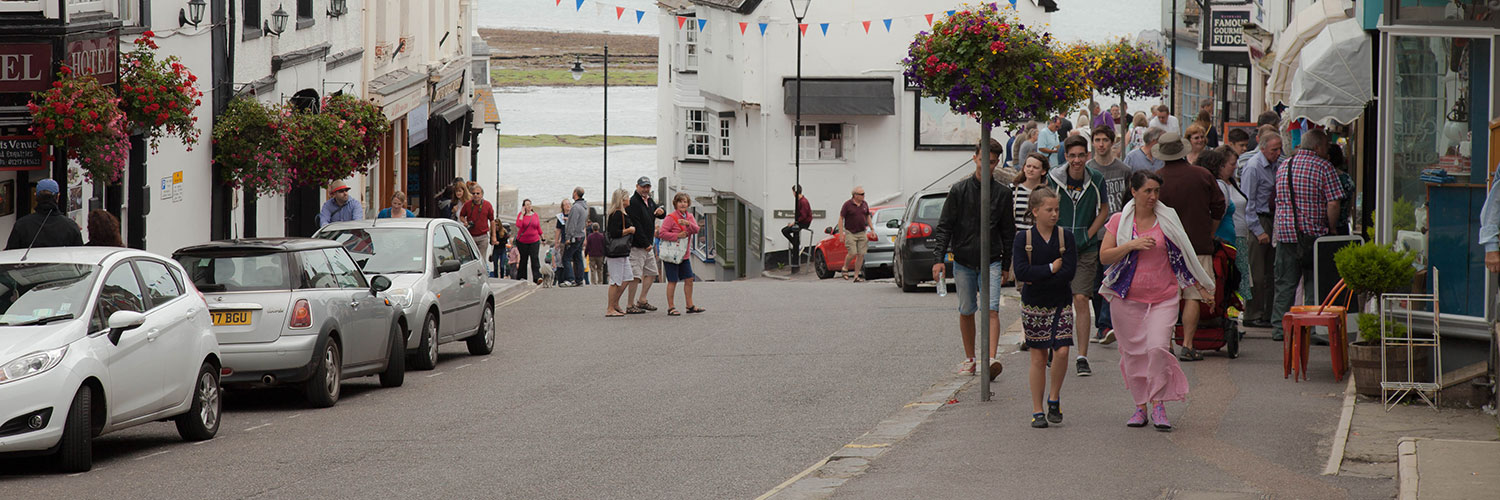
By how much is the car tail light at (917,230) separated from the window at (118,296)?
1352cm

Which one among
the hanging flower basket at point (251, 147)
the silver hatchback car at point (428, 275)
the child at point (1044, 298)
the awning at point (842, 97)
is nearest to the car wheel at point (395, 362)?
the silver hatchback car at point (428, 275)

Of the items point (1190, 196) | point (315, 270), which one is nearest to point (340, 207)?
point (315, 270)

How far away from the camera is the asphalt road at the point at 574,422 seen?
928 centimetres

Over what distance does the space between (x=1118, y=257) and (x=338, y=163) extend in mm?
12500

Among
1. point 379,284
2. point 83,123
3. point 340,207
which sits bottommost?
point 379,284

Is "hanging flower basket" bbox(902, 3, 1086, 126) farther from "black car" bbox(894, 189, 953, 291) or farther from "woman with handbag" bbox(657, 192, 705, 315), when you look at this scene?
"black car" bbox(894, 189, 953, 291)

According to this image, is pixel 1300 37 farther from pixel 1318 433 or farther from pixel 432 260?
pixel 432 260

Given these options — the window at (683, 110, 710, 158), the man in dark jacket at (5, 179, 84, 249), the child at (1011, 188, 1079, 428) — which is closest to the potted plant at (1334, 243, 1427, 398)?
the child at (1011, 188, 1079, 428)

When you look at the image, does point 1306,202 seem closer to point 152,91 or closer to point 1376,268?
point 1376,268

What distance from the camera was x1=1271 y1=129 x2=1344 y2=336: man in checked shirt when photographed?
43.9ft

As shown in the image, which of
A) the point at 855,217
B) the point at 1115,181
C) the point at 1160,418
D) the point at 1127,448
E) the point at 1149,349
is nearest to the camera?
the point at 1127,448

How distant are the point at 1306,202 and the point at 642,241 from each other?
9079mm

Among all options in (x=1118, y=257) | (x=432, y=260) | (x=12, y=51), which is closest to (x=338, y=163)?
(x=432, y=260)

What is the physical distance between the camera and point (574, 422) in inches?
463
